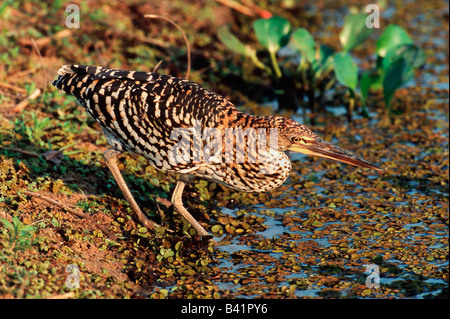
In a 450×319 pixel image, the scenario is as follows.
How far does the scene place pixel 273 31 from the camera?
8.40 meters

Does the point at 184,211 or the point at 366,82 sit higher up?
the point at 366,82

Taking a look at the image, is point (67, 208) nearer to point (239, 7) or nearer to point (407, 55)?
point (407, 55)

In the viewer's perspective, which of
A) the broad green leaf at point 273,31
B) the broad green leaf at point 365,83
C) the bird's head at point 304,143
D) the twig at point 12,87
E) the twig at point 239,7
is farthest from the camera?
the twig at point 239,7

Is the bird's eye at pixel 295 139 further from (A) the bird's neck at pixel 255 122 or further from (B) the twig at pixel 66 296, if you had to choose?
(B) the twig at pixel 66 296

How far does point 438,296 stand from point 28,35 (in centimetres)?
614

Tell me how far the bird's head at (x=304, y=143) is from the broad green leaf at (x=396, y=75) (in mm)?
2648

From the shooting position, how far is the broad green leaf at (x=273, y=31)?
838 centimetres

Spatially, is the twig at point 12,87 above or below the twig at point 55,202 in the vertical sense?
above

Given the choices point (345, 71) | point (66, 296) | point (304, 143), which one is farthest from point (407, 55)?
point (66, 296)

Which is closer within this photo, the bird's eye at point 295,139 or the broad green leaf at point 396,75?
the bird's eye at point 295,139

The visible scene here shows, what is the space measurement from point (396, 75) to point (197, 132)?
3390 millimetres

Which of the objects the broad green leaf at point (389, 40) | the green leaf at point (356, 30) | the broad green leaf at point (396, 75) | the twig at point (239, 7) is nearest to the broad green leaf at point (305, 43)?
the green leaf at point (356, 30)

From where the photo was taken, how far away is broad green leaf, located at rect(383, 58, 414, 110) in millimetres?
7722

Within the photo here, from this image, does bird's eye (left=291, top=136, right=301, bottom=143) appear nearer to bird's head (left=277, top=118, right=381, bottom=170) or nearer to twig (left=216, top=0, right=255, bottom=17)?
bird's head (left=277, top=118, right=381, bottom=170)
